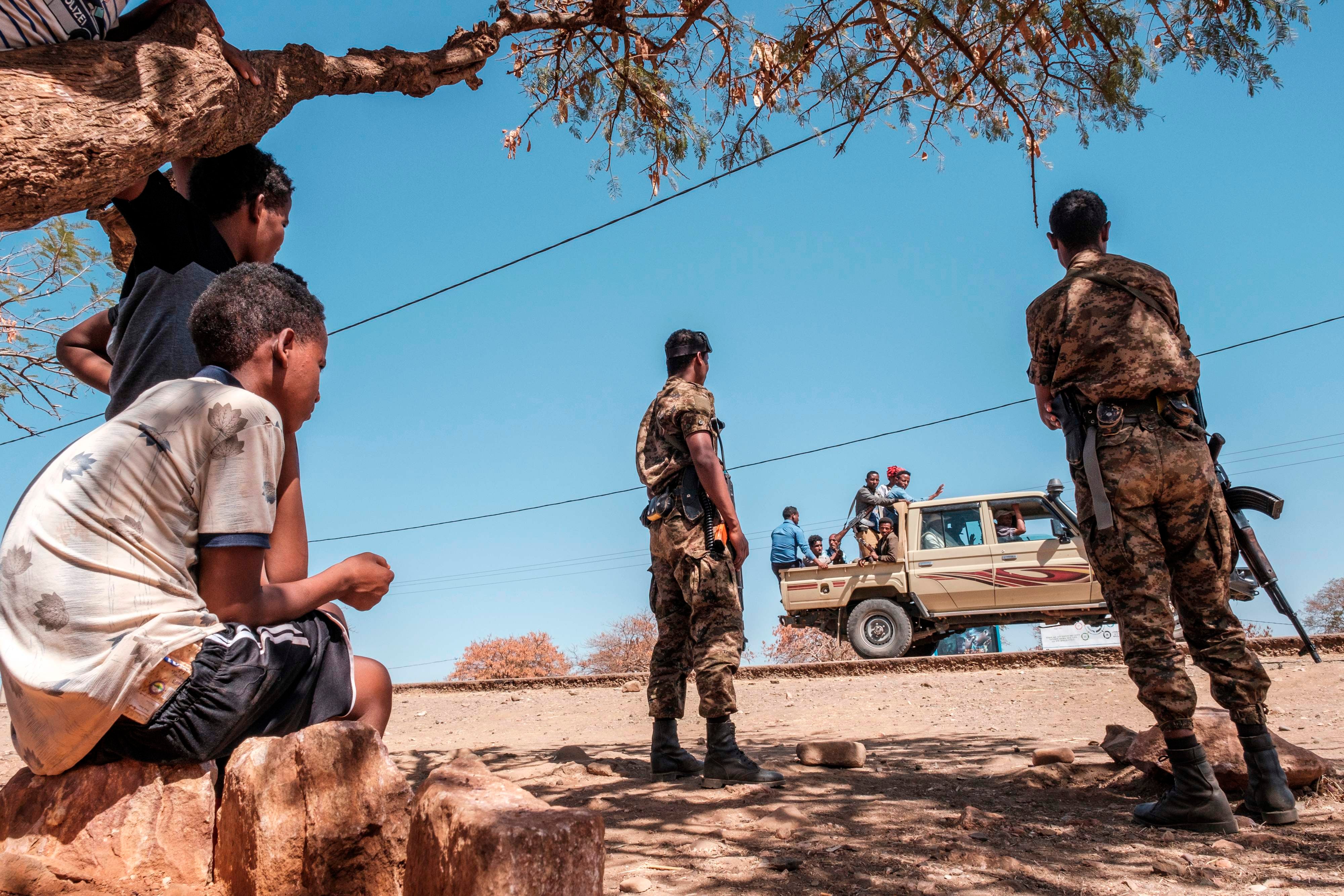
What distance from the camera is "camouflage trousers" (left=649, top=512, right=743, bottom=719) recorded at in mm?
3758

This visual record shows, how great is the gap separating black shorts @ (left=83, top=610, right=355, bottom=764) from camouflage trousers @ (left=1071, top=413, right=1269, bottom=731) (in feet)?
7.93

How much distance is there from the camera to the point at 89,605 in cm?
140

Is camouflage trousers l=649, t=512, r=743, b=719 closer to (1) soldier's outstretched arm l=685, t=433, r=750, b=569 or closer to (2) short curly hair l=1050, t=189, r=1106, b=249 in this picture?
(1) soldier's outstretched arm l=685, t=433, r=750, b=569

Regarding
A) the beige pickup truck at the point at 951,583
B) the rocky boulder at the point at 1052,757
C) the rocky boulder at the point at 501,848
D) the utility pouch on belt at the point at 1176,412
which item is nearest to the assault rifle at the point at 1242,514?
the utility pouch on belt at the point at 1176,412

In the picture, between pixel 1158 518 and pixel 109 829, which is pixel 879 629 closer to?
pixel 1158 518

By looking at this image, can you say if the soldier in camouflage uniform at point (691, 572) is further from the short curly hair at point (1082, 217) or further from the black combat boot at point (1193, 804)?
the short curly hair at point (1082, 217)

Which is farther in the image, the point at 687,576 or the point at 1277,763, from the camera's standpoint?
the point at 687,576

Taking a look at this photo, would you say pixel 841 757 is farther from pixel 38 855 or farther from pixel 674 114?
pixel 674 114

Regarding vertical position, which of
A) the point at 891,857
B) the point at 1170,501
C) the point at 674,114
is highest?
the point at 674,114

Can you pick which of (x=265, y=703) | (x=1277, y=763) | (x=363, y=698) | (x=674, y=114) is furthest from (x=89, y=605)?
(x=674, y=114)

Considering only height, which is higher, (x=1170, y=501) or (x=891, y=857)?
(x=1170, y=501)

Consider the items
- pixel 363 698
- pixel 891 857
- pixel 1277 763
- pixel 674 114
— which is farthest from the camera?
pixel 674 114

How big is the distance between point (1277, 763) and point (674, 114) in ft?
14.9

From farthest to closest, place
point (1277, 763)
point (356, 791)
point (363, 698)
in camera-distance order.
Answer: point (1277, 763)
point (363, 698)
point (356, 791)
